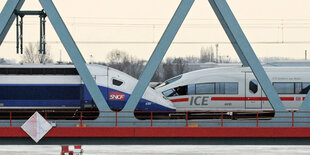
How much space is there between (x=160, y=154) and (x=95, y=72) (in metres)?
8.96

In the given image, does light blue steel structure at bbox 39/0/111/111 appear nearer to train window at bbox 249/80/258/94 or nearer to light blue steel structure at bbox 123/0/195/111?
light blue steel structure at bbox 123/0/195/111

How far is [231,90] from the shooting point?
2652cm

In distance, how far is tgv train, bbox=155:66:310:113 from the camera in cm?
2631

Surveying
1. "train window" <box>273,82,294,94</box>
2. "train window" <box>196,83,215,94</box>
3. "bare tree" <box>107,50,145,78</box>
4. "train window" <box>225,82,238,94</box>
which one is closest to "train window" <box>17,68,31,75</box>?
"train window" <box>196,83,215,94</box>

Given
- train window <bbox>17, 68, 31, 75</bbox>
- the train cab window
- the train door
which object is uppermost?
train window <bbox>17, 68, 31, 75</bbox>

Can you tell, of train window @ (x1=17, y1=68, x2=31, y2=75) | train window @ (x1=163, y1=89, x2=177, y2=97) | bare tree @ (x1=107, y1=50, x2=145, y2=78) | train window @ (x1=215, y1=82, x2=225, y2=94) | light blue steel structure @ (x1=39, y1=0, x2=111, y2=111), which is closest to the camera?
light blue steel structure @ (x1=39, y1=0, x2=111, y2=111)

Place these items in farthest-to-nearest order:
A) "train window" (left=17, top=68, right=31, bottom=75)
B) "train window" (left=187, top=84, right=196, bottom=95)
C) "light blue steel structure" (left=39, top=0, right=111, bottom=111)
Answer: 1. "train window" (left=187, top=84, right=196, bottom=95)
2. "train window" (left=17, top=68, right=31, bottom=75)
3. "light blue steel structure" (left=39, top=0, right=111, bottom=111)

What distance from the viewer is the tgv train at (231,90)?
26.3 m

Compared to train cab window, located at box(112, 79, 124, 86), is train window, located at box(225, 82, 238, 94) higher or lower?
lower

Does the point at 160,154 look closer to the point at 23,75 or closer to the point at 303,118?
the point at 23,75

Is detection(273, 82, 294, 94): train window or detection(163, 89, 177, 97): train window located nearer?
detection(163, 89, 177, 97): train window

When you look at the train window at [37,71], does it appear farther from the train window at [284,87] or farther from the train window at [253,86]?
the train window at [284,87]

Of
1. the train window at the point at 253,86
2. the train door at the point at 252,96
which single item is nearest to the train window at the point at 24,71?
the train door at the point at 252,96

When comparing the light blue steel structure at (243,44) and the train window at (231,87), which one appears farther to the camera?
the train window at (231,87)
